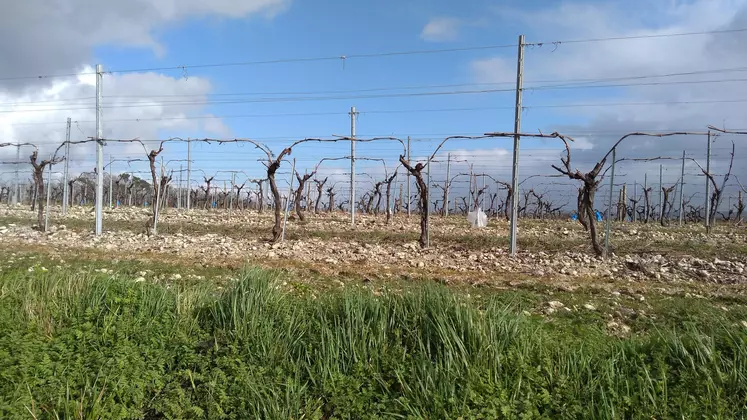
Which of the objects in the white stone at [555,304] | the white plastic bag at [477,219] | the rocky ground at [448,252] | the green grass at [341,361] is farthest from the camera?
the white plastic bag at [477,219]

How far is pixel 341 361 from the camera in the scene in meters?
4.14

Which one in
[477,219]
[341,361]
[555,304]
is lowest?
[341,361]

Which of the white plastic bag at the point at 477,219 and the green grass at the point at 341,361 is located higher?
the white plastic bag at the point at 477,219

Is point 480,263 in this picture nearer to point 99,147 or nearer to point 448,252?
point 448,252

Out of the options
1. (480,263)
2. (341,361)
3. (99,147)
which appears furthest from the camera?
(99,147)

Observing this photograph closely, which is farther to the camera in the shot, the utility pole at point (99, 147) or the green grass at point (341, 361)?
the utility pole at point (99, 147)

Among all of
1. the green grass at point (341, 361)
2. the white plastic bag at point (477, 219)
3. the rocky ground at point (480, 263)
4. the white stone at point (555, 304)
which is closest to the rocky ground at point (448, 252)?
the rocky ground at point (480, 263)

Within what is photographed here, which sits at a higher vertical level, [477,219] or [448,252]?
[477,219]

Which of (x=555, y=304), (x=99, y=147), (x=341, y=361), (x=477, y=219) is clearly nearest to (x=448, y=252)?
(x=555, y=304)

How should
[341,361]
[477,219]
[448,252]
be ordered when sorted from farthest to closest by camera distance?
1. [477,219]
2. [448,252]
3. [341,361]

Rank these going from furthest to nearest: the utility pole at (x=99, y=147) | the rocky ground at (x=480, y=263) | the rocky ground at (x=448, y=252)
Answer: the utility pole at (x=99, y=147) → the rocky ground at (x=448, y=252) → the rocky ground at (x=480, y=263)

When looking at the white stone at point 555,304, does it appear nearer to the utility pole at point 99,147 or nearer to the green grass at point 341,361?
the green grass at point 341,361

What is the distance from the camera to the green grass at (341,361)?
11.5 ft

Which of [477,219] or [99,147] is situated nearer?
[99,147]
